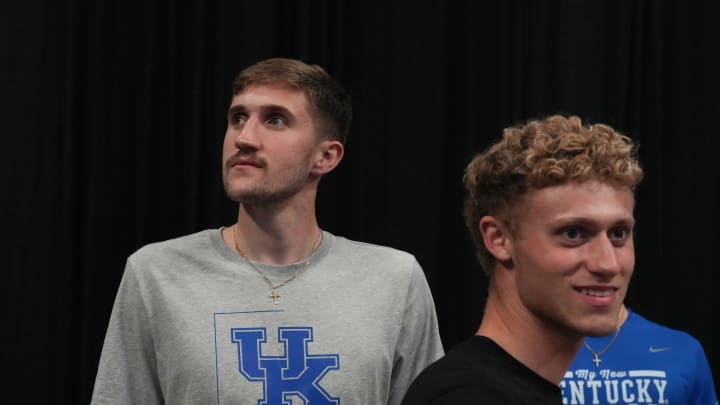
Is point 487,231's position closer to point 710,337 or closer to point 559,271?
point 559,271

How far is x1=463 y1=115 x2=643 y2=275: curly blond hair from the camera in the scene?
146 centimetres

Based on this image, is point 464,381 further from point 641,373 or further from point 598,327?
point 641,373

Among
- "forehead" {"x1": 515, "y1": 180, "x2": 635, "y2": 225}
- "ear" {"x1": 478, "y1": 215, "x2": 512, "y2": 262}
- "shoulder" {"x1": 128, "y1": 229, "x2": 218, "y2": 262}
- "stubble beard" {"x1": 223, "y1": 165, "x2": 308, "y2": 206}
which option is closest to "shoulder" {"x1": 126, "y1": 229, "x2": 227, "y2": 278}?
"shoulder" {"x1": 128, "y1": 229, "x2": 218, "y2": 262}

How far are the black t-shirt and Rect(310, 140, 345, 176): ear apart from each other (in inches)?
34.2

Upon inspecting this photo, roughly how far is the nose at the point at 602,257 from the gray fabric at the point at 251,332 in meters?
0.73

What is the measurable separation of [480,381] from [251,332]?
0.82 m

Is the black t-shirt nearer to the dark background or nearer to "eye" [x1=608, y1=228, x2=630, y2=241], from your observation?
"eye" [x1=608, y1=228, x2=630, y2=241]

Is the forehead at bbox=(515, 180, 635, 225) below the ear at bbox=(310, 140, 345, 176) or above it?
below

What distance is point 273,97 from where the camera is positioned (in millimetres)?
2170

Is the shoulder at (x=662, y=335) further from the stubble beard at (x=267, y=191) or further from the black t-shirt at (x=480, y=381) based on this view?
the black t-shirt at (x=480, y=381)

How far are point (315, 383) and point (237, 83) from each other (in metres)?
0.70

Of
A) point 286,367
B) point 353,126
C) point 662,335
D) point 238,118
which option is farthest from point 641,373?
point 353,126

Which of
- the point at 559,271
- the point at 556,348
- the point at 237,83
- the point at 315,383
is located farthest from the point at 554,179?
the point at 237,83

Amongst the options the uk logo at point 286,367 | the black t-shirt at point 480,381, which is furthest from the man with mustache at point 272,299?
the black t-shirt at point 480,381
